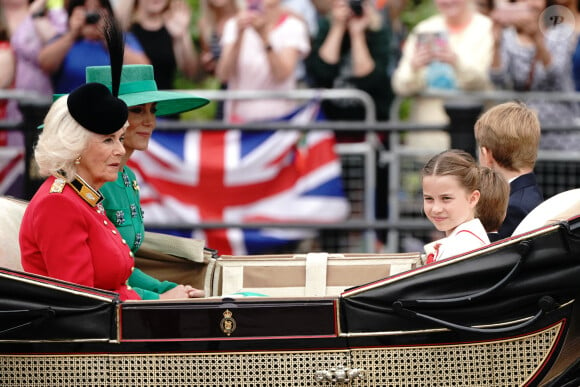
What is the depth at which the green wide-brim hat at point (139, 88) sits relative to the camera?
4797 mm

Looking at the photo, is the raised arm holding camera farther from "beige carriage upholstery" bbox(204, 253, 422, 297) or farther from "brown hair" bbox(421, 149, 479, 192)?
"brown hair" bbox(421, 149, 479, 192)

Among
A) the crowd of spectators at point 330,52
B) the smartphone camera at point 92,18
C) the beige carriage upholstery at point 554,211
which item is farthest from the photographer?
the smartphone camera at point 92,18

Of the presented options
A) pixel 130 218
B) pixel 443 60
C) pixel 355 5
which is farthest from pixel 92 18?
pixel 130 218

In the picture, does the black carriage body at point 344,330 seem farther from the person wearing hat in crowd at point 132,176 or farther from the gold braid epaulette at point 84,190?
the person wearing hat in crowd at point 132,176

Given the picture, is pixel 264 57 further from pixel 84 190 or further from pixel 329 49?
pixel 84 190

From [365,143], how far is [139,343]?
397 centimetres

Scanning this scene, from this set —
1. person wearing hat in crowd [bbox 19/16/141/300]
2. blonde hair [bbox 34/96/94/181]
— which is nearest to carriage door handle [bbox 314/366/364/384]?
person wearing hat in crowd [bbox 19/16/141/300]

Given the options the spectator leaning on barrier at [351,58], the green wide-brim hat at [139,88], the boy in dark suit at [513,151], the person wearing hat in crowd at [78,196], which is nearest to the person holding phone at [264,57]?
the spectator leaning on barrier at [351,58]

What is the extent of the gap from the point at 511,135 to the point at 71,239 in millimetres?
1806

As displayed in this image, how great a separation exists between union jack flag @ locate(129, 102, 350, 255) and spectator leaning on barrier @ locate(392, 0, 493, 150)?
24.3 inches

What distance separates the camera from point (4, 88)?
8016 millimetres

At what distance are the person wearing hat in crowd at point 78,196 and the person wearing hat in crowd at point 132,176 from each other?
1.04 feet

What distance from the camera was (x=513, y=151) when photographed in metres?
4.85

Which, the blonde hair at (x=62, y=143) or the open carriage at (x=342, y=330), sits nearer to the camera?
the open carriage at (x=342, y=330)
